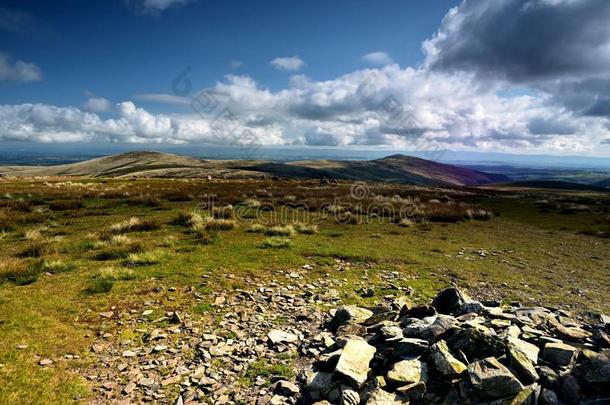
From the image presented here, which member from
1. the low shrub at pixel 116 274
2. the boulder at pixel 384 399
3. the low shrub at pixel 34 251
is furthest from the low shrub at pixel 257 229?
the boulder at pixel 384 399

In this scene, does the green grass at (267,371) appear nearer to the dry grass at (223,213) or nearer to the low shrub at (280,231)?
the low shrub at (280,231)

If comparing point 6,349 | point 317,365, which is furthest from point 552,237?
point 6,349

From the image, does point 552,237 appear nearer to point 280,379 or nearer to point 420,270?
point 420,270

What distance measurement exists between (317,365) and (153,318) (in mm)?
4531

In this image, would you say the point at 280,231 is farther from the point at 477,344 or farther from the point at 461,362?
the point at 461,362

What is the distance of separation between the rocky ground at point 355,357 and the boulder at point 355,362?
0.02 m

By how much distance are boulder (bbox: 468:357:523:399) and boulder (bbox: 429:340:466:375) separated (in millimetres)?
292

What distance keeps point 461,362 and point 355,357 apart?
195cm

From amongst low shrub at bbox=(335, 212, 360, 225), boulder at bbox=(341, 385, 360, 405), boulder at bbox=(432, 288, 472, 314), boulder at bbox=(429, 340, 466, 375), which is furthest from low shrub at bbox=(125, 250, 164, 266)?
low shrub at bbox=(335, 212, 360, 225)

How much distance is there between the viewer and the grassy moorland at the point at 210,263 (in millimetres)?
7371

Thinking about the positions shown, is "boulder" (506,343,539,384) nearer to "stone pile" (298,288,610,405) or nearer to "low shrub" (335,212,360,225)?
"stone pile" (298,288,610,405)

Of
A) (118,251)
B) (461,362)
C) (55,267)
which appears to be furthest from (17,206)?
(461,362)

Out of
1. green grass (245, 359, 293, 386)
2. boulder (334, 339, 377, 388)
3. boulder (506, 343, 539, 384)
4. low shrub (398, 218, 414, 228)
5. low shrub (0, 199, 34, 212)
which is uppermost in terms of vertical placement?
low shrub (0, 199, 34, 212)

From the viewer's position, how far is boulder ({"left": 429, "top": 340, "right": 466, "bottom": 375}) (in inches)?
229
